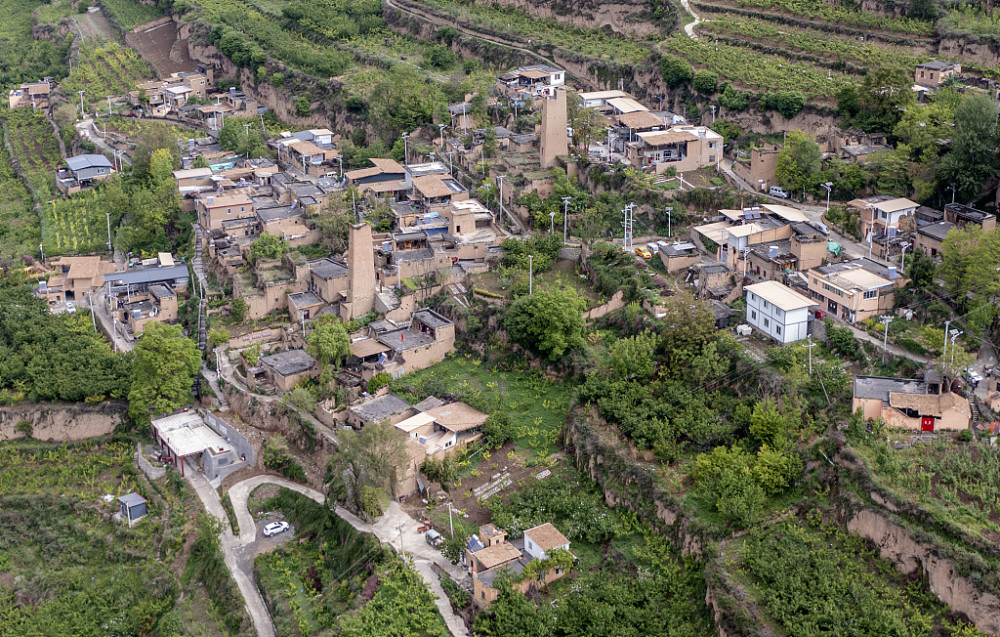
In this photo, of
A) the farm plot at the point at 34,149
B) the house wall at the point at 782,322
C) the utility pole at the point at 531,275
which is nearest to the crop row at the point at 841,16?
the utility pole at the point at 531,275

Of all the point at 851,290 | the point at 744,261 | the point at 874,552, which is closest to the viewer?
the point at 874,552

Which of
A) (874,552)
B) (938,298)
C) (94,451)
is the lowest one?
(94,451)

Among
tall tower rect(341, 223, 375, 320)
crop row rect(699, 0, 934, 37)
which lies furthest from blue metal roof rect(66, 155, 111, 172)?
crop row rect(699, 0, 934, 37)

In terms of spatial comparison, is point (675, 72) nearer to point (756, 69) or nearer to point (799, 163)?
point (756, 69)

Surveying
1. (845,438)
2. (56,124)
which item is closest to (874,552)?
(845,438)

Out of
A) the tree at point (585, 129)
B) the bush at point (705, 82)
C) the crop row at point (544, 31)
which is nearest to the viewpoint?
the tree at point (585, 129)

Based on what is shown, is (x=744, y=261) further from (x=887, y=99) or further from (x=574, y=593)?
(x=574, y=593)

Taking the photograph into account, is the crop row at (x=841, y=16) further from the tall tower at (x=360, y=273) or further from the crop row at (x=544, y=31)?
the tall tower at (x=360, y=273)
